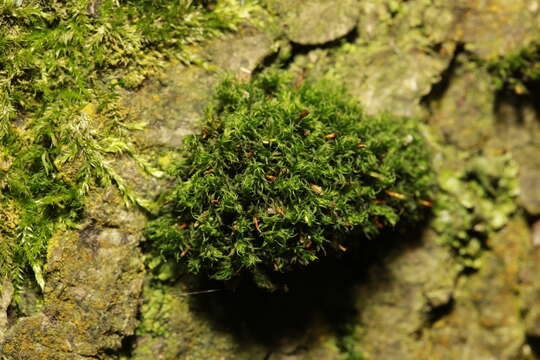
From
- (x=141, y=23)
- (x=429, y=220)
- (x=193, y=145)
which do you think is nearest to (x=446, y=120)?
(x=429, y=220)

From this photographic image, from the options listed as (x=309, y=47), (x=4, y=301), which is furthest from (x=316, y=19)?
(x=4, y=301)

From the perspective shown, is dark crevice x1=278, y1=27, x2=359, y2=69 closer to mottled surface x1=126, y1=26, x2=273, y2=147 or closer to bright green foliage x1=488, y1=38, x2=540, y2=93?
mottled surface x1=126, y1=26, x2=273, y2=147

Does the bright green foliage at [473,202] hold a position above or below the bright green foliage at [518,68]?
below

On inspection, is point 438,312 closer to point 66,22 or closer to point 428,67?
point 428,67

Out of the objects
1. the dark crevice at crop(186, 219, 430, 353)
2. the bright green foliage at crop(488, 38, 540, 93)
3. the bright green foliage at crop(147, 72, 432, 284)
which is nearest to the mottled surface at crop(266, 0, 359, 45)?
the bright green foliage at crop(147, 72, 432, 284)

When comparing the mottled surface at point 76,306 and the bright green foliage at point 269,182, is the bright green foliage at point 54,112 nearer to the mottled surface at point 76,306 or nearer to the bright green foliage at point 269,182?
the mottled surface at point 76,306

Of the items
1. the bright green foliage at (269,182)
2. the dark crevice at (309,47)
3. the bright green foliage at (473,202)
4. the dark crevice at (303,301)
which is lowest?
the dark crevice at (303,301)

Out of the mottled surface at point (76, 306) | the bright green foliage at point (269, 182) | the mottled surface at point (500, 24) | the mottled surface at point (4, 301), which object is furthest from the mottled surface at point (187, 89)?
the mottled surface at point (500, 24)
